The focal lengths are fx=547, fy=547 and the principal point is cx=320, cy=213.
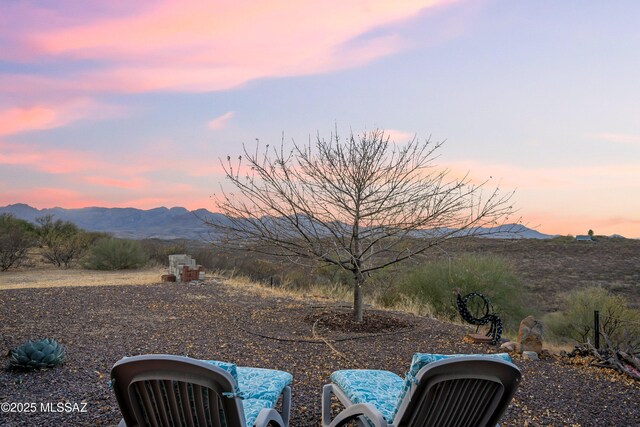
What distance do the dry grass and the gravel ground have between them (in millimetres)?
3620

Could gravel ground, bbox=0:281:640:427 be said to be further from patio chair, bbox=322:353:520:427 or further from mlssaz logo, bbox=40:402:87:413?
patio chair, bbox=322:353:520:427

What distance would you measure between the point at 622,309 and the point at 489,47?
24.2 ft

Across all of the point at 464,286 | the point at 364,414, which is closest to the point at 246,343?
the point at 364,414

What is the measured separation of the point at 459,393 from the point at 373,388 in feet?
3.27

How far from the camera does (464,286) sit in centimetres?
1310

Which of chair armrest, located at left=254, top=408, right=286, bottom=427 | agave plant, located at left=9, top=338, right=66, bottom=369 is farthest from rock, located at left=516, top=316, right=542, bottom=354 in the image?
agave plant, located at left=9, top=338, right=66, bottom=369

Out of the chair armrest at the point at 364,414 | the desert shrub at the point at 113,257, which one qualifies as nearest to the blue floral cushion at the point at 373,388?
the chair armrest at the point at 364,414

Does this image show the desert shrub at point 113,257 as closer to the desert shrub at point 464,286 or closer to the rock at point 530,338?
the desert shrub at point 464,286

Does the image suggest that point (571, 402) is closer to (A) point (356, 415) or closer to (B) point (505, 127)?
(A) point (356, 415)

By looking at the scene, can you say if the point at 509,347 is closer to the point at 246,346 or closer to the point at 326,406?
the point at 246,346

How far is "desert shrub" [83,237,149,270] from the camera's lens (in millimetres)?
20406

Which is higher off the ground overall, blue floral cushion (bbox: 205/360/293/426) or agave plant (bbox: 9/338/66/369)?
blue floral cushion (bbox: 205/360/293/426)

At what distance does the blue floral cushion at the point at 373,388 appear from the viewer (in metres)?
3.51

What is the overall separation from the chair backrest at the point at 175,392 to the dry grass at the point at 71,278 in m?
12.5
